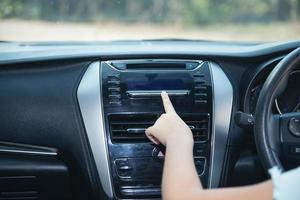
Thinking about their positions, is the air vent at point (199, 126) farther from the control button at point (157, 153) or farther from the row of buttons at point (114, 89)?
the row of buttons at point (114, 89)

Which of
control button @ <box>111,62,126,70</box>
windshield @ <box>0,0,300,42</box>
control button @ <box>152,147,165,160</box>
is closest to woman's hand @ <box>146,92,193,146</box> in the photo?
control button @ <box>152,147,165,160</box>

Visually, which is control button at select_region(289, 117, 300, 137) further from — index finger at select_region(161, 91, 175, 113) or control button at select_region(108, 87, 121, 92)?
control button at select_region(108, 87, 121, 92)

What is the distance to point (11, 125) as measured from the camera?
11.0ft

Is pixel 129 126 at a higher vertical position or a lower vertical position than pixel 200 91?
lower

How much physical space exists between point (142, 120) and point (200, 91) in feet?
1.21

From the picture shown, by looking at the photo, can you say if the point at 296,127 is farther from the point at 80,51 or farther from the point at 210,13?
the point at 210,13

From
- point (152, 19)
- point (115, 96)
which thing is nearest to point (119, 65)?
point (115, 96)

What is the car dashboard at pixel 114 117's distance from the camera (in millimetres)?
3291

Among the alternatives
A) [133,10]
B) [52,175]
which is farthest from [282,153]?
[133,10]

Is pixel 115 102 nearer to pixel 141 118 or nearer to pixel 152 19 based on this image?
pixel 141 118

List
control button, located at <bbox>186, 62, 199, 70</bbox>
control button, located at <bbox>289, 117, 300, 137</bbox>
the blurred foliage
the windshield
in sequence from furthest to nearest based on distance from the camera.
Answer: the blurred foliage < the windshield < control button, located at <bbox>186, 62, 199, 70</bbox> < control button, located at <bbox>289, 117, 300, 137</bbox>

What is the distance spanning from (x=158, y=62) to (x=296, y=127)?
0.96 m

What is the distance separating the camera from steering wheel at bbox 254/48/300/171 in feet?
8.59

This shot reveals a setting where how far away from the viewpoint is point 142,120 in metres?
3.31
